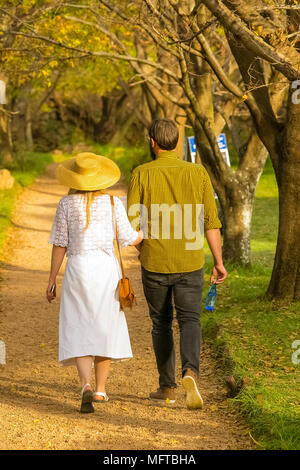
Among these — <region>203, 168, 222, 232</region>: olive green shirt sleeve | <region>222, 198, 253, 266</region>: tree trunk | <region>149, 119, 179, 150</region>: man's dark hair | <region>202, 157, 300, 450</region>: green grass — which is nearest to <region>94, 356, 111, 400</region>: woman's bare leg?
<region>202, 157, 300, 450</region>: green grass

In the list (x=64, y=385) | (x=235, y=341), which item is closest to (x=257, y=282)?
(x=235, y=341)

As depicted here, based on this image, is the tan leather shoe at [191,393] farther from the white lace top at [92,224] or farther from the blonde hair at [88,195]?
the blonde hair at [88,195]

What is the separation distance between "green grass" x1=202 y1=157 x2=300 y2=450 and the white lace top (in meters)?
1.49

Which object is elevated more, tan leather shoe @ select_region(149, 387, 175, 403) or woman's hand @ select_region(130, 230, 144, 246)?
woman's hand @ select_region(130, 230, 144, 246)

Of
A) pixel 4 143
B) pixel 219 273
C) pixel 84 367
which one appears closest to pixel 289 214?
pixel 219 273

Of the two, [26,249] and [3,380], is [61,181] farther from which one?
[26,249]

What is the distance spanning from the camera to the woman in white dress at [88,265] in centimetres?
566

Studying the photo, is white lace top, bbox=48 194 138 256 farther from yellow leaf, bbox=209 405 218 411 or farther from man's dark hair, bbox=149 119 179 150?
yellow leaf, bbox=209 405 218 411

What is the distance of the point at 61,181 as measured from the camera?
576 centimetres

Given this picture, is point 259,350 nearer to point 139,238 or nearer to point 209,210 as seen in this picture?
point 209,210

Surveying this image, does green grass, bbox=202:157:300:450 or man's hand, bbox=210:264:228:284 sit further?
man's hand, bbox=210:264:228:284

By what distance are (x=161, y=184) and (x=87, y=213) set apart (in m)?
0.54

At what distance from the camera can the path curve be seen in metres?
5.12
